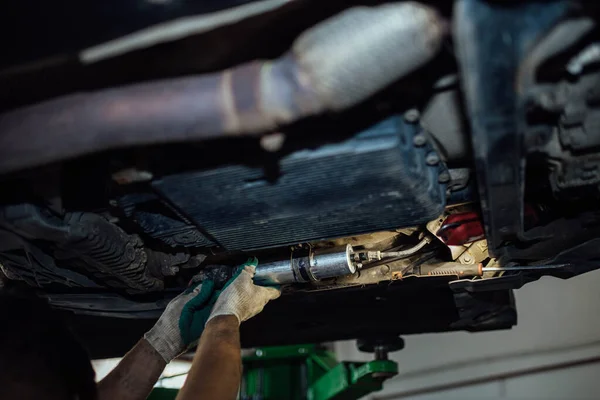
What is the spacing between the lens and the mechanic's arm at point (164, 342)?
1321 millimetres

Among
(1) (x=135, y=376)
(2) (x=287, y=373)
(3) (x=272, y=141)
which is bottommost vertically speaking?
(1) (x=135, y=376)

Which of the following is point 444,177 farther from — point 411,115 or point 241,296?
point 241,296

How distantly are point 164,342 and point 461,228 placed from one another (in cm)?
76

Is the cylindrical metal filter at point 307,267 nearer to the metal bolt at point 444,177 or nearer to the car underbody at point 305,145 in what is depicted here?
the car underbody at point 305,145

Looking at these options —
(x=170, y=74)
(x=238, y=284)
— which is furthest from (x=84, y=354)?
(x=170, y=74)

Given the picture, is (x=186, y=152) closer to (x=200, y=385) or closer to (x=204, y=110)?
(x=204, y=110)

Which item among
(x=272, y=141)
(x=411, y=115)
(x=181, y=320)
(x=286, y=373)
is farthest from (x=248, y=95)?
(x=286, y=373)

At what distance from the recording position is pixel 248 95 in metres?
0.70

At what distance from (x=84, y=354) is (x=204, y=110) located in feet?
2.07

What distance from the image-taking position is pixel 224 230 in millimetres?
1061

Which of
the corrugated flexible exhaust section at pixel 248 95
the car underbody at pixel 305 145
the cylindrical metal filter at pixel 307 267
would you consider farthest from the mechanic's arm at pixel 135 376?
the corrugated flexible exhaust section at pixel 248 95

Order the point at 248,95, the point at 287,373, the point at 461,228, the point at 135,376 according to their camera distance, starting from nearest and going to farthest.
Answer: the point at 248,95, the point at 461,228, the point at 135,376, the point at 287,373

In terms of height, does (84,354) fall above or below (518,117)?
below

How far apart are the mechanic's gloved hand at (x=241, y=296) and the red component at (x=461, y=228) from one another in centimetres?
43
